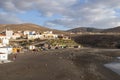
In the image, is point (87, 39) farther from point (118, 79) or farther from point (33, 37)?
point (118, 79)

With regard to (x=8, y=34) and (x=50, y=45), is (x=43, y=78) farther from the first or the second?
(x=8, y=34)

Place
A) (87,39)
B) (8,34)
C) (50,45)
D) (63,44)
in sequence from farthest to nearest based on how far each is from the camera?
(87,39) < (8,34) < (63,44) < (50,45)

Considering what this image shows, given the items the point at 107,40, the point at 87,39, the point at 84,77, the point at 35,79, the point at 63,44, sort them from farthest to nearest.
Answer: the point at 87,39 < the point at 107,40 < the point at 63,44 < the point at 84,77 < the point at 35,79

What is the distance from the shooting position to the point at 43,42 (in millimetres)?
118562

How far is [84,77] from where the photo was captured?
35406 millimetres

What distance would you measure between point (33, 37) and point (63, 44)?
71.3ft

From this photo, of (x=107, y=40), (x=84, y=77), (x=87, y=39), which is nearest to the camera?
(x=84, y=77)

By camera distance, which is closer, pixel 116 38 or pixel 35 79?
pixel 35 79

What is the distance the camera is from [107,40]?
597 feet

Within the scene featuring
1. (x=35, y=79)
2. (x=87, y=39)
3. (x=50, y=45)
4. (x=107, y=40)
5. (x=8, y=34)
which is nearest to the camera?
(x=35, y=79)

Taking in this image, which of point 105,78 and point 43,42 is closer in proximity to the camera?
point 105,78

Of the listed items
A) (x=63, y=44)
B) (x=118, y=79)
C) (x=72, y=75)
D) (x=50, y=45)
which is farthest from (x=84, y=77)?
(x=63, y=44)

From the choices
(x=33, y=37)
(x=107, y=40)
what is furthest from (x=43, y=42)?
(x=107, y=40)

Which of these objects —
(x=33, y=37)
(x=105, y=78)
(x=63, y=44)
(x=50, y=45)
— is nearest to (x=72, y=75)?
(x=105, y=78)
